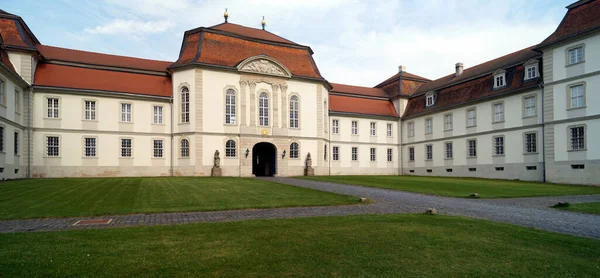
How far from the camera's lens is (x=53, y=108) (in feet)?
110

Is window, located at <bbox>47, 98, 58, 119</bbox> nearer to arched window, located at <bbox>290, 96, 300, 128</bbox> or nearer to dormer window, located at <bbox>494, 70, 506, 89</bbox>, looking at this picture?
arched window, located at <bbox>290, 96, 300, 128</bbox>

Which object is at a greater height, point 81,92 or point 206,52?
point 206,52

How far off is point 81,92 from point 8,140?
7.65 metres

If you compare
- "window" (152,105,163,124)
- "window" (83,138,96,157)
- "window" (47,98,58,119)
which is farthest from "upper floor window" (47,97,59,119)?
"window" (152,105,163,124)

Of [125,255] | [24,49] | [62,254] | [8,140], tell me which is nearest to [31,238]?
[62,254]

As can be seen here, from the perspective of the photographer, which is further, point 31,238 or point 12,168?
point 12,168

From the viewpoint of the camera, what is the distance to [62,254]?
21.7 feet

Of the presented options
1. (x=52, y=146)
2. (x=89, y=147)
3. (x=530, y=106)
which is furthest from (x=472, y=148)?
(x=52, y=146)

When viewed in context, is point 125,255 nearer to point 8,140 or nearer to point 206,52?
point 8,140

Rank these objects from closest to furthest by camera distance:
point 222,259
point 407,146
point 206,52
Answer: point 222,259, point 206,52, point 407,146

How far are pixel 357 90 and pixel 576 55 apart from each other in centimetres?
2522

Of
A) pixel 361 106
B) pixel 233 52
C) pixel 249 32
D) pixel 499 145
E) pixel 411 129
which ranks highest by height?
pixel 249 32

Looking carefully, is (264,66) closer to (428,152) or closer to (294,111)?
(294,111)

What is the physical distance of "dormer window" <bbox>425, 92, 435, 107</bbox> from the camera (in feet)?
149
